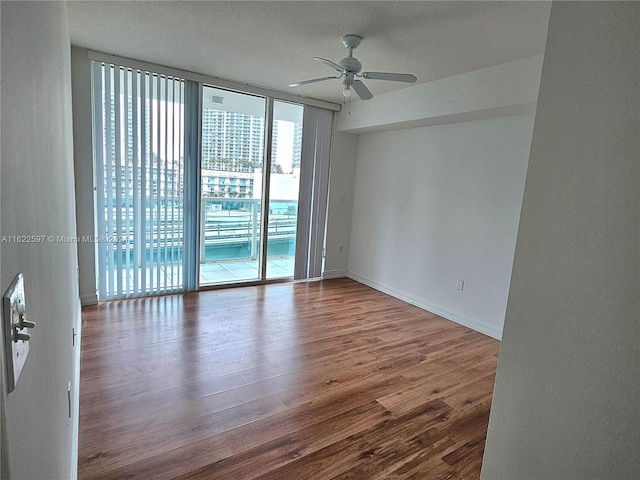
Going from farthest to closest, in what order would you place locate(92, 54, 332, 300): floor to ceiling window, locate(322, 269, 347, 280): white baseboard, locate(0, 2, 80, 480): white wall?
locate(322, 269, 347, 280): white baseboard
locate(92, 54, 332, 300): floor to ceiling window
locate(0, 2, 80, 480): white wall

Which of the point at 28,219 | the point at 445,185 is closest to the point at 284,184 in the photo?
the point at 445,185

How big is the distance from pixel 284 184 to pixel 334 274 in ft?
5.32

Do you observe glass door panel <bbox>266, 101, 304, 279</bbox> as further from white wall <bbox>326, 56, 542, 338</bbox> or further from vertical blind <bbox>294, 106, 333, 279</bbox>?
white wall <bbox>326, 56, 542, 338</bbox>

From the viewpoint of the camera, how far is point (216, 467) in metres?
1.79

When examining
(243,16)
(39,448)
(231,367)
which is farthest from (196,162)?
(39,448)

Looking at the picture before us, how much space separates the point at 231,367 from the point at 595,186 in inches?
101

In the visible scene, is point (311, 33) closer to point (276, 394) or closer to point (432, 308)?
point (276, 394)

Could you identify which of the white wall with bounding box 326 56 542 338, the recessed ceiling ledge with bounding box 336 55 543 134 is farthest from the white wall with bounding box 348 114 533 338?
the recessed ceiling ledge with bounding box 336 55 543 134

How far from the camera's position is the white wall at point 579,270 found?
0.79 metres

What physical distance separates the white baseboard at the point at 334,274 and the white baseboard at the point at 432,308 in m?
0.14

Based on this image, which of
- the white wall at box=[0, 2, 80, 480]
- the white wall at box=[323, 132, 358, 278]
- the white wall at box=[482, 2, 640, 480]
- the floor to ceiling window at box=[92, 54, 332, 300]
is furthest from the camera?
the white wall at box=[323, 132, 358, 278]

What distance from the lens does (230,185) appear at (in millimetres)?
5117

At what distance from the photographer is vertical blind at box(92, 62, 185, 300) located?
12.0 ft

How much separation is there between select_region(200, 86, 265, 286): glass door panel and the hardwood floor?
1.44 meters
